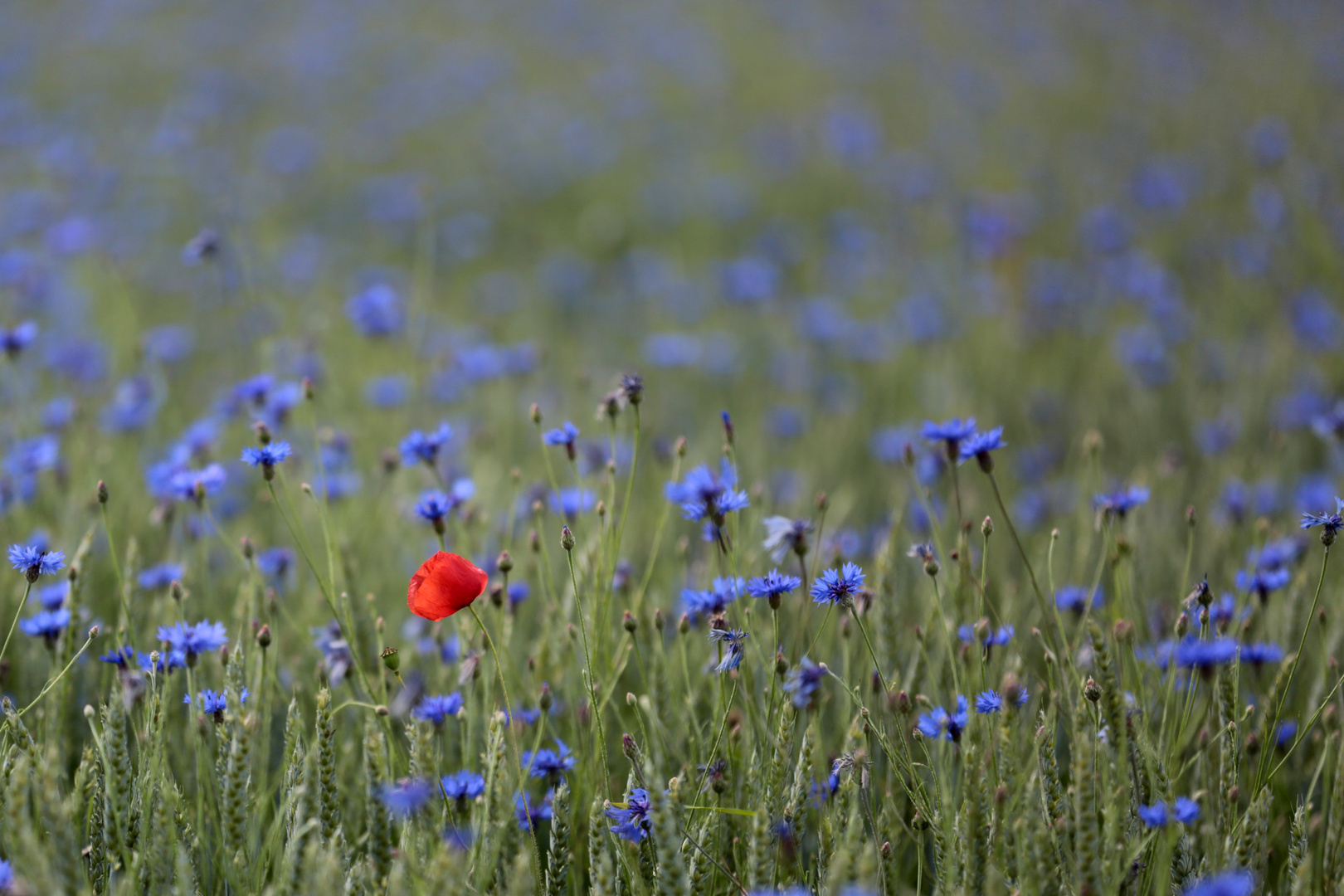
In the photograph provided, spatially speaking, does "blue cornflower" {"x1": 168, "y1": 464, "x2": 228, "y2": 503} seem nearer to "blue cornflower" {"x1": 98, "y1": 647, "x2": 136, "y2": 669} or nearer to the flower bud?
"blue cornflower" {"x1": 98, "y1": 647, "x2": 136, "y2": 669}

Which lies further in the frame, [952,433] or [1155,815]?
[952,433]

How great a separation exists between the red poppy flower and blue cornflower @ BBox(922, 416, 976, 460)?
0.90m

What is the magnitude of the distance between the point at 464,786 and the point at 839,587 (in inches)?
27.4

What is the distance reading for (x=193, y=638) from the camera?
5.38 feet

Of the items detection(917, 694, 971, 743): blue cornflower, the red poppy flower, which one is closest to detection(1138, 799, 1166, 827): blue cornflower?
detection(917, 694, 971, 743): blue cornflower

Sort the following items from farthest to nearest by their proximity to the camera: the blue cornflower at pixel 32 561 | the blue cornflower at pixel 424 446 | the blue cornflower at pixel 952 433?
the blue cornflower at pixel 424 446
the blue cornflower at pixel 952 433
the blue cornflower at pixel 32 561

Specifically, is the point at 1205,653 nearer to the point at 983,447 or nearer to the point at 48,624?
the point at 983,447

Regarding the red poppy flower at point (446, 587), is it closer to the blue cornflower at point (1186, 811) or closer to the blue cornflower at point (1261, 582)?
the blue cornflower at point (1186, 811)

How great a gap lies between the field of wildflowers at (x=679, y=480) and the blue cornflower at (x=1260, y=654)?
0.22 feet

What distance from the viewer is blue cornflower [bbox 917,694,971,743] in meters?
1.51

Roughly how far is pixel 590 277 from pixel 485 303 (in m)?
0.76

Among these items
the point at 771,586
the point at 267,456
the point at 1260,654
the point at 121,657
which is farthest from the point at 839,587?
the point at 121,657

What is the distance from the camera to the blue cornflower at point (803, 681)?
4.82ft

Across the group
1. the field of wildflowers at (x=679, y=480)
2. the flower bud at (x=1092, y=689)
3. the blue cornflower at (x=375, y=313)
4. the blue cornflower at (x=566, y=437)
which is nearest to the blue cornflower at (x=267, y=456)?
the field of wildflowers at (x=679, y=480)
